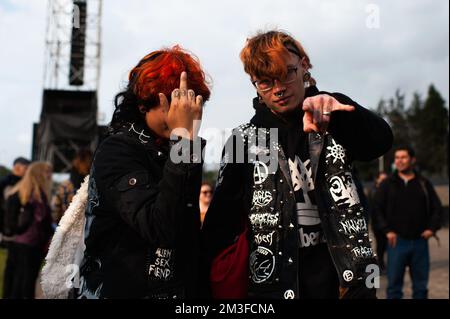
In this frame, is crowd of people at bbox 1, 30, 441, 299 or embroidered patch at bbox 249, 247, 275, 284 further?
embroidered patch at bbox 249, 247, 275, 284

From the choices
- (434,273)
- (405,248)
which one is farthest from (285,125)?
(434,273)

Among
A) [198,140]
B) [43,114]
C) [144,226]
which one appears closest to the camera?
[144,226]

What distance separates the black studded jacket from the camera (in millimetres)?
2049

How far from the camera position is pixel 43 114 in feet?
53.4

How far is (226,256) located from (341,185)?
51 cm

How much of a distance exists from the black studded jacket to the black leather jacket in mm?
286

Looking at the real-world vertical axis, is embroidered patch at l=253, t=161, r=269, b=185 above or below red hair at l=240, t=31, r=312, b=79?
below

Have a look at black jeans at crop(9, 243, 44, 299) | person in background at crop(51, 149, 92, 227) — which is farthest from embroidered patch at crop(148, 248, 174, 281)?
black jeans at crop(9, 243, 44, 299)

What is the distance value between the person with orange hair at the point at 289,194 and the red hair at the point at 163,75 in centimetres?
28

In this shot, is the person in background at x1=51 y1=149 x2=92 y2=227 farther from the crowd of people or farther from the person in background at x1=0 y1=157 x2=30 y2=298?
the crowd of people

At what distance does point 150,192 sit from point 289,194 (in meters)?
0.58

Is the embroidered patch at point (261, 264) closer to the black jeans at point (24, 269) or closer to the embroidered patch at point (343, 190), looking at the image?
the embroidered patch at point (343, 190)

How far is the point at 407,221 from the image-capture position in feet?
22.6
